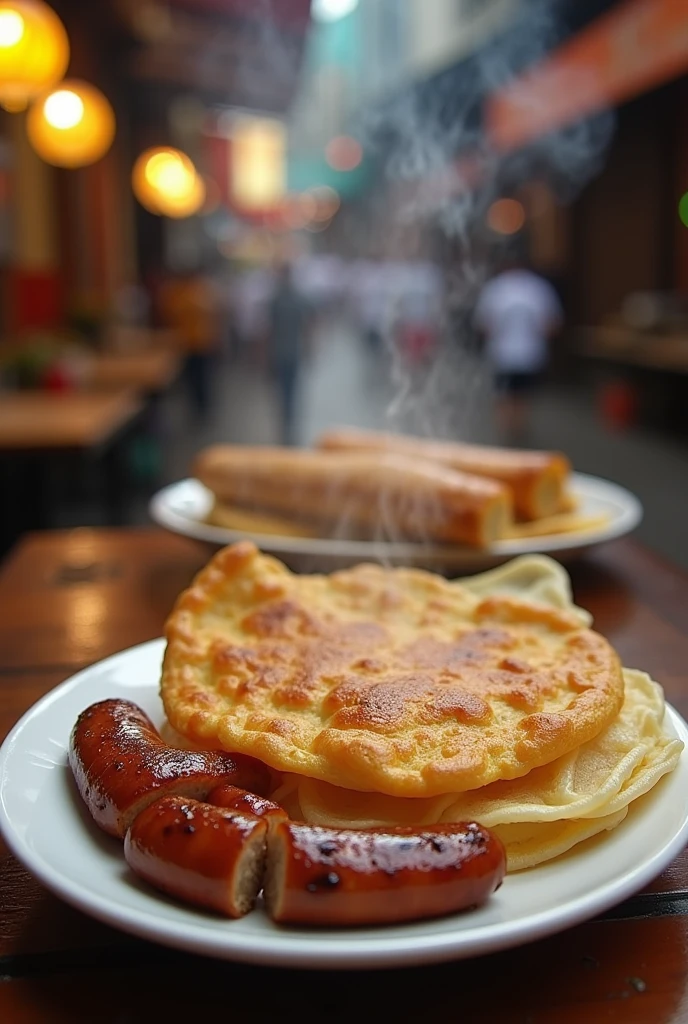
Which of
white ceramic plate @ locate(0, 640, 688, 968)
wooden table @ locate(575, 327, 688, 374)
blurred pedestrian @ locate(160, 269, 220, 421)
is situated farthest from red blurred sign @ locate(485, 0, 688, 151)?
white ceramic plate @ locate(0, 640, 688, 968)

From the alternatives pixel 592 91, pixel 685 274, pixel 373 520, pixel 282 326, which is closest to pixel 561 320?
pixel 685 274

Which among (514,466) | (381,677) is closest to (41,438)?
(514,466)

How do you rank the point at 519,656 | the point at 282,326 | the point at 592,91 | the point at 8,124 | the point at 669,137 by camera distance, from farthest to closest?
the point at 669,137, the point at 592,91, the point at 282,326, the point at 8,124, the point at 519,656

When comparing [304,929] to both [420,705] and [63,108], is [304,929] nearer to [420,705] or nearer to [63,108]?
[420,705]

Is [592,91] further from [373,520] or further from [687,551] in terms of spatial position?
[373,520]

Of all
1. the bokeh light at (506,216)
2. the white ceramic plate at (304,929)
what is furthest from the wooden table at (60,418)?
the bokeh light at (506,216)
